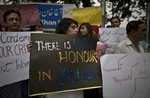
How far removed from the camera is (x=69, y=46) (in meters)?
3.76

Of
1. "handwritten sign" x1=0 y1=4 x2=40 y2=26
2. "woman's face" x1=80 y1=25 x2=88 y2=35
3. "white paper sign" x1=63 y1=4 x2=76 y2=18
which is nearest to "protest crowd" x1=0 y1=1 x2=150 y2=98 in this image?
"woman's face" x1=80 y1=25 x2=88 y2=35

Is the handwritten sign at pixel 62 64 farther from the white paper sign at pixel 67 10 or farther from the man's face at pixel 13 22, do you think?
the white paper sign at pixel 67 10

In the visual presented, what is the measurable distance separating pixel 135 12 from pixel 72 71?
11183 millimetres

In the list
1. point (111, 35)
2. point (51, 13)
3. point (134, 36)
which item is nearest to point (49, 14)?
point (51, 13)

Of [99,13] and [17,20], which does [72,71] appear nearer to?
[17,20]

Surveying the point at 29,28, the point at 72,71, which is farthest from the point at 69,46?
the point at 29,28

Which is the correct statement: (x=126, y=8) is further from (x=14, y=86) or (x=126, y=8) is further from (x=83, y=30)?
(x=14, y=86)

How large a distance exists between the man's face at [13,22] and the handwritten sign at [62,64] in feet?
1.83

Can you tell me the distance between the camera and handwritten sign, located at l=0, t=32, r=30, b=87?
3.52 m

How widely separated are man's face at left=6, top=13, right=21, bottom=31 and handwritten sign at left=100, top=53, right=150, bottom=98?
1073mm

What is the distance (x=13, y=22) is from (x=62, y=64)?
32.1 inches

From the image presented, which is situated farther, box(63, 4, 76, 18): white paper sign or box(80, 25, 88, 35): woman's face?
box(63, 4, 76, 18): white paper sign

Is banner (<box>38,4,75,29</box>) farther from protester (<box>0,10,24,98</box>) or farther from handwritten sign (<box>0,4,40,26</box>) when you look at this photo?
protester (<box>0,10,24,98</box>)

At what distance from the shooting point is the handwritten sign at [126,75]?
3908 mm
